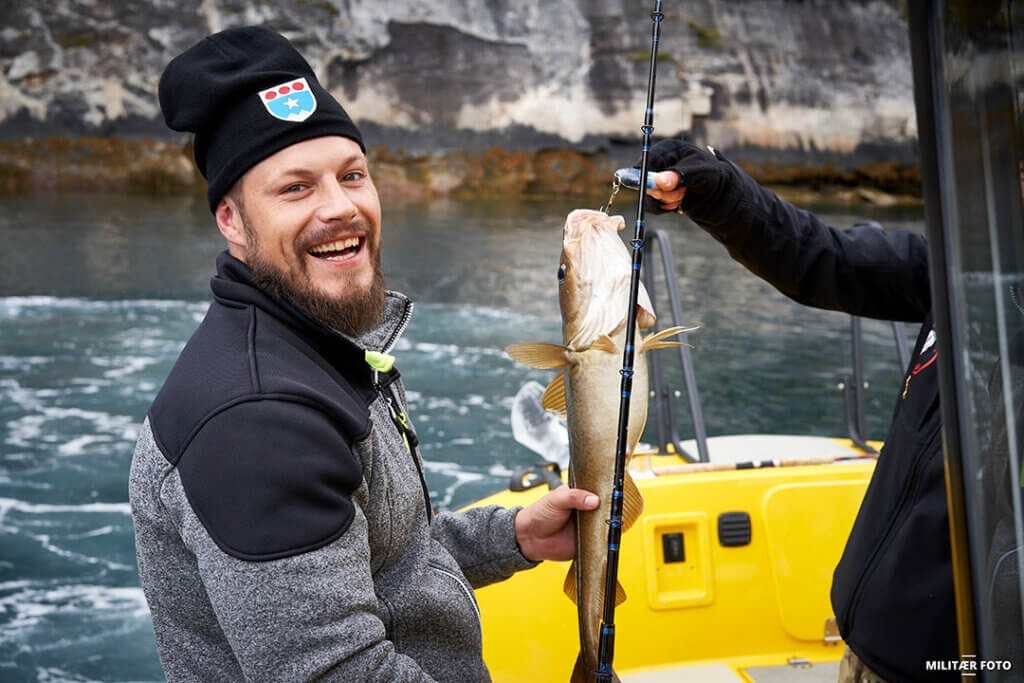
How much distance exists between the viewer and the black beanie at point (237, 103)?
1.91m

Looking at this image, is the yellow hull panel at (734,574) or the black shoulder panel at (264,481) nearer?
the black shoulder panel at (264,481)

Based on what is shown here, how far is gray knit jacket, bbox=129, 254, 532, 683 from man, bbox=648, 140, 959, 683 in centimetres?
99

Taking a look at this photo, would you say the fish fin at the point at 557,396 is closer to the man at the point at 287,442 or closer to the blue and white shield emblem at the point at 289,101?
the man at the point at 287,442

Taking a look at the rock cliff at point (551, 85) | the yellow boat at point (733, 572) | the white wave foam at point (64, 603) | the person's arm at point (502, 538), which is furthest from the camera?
the rock cliff at point (551, 85)

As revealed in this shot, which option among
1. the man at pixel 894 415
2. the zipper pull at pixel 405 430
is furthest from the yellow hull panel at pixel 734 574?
the zipper pull at pixel 405 430

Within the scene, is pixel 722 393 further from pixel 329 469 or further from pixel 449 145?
pixel 449 145

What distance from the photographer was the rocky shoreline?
983 inches

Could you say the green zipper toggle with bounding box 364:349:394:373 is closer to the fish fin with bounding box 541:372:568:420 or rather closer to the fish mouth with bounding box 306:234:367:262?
the fish mouth with bounding box 306:234:367:262

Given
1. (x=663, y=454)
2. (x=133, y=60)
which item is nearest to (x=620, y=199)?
(x=133, y=60)

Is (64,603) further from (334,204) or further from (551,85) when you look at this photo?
(551,85)

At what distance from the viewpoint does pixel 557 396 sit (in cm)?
223

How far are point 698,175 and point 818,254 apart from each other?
52cm

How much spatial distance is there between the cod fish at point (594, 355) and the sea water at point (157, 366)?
15.8 ft

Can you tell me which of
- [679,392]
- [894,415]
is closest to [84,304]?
[679,392]
